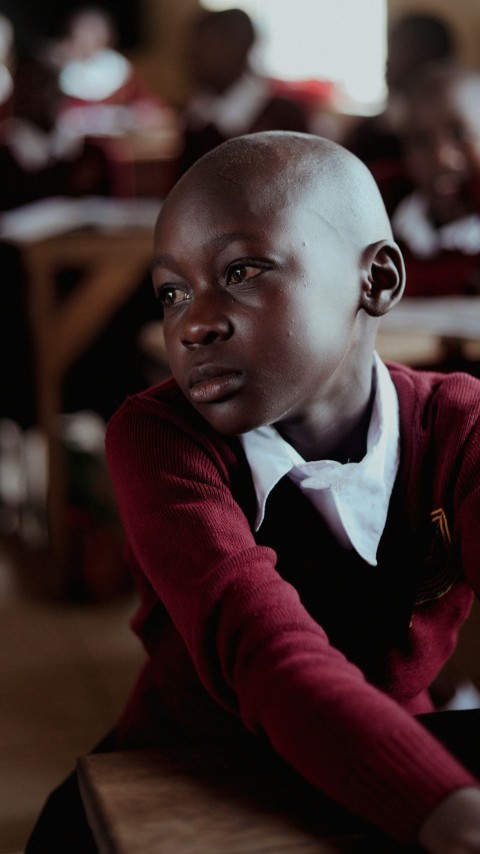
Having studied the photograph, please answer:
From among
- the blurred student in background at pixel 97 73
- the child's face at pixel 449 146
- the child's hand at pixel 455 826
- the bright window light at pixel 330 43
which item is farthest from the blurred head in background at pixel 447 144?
the blurred student in background at pixel 97 73

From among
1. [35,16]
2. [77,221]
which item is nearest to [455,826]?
[77,221]

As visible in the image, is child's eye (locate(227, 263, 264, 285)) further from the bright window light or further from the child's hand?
the bright window light

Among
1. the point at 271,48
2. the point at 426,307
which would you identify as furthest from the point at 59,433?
A: the point at 271,48

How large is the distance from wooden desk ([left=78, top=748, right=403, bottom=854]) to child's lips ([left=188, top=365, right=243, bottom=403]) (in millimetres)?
240

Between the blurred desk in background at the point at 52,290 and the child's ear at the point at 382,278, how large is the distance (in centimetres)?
161

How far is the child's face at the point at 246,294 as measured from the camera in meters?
0.68

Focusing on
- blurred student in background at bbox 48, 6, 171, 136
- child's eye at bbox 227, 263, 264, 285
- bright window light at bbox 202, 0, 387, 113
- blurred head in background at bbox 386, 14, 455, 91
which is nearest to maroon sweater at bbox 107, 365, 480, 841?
child's eye at bbox 227, 263, 264, 285

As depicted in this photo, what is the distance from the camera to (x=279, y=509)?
0.77 meters

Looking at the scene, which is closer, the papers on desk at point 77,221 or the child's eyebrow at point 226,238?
the child's eyebrow at point 226,238

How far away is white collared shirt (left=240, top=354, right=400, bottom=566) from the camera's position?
0.75 m

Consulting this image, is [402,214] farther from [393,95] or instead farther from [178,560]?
[393,95]

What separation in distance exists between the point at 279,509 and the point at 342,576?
7cm

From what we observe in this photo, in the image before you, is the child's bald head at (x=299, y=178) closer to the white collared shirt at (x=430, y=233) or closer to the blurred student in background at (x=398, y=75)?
the white collared shirt at (x=430, y=233)

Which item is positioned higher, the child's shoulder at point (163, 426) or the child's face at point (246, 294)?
A: the child's face at point (246, 294)
